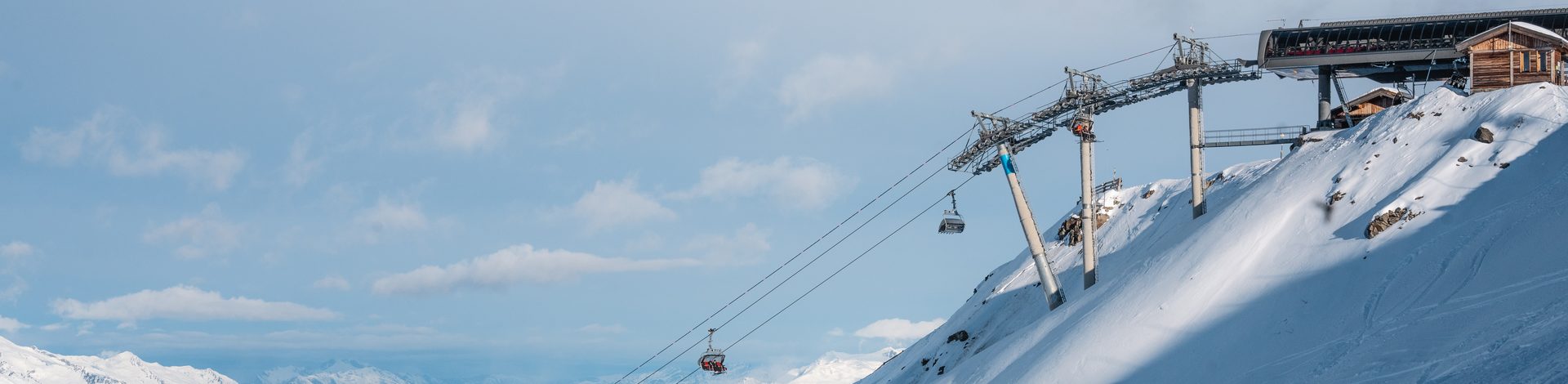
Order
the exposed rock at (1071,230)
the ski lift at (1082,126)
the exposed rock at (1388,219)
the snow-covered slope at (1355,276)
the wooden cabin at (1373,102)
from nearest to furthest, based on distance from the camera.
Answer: the snow-covered slope at (1355,276)
the exposed rock at (1388,219)
the ski lift at (1082,126)
the wooden cabin at (1373,102)
the exposed rock at (1071,230)

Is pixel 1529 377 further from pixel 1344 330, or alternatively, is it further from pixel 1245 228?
pixel 1245 228

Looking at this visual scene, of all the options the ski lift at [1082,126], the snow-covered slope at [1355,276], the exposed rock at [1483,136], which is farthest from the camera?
the ski lift at [1082,126]

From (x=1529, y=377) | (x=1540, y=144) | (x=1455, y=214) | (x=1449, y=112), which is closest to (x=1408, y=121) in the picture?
(x=1449, y=112)

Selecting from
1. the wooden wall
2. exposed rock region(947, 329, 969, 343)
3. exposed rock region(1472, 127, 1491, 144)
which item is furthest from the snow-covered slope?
the wooden wall

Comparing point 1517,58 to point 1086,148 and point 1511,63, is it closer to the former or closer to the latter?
point 1511,63

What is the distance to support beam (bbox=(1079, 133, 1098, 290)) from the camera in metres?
62.1

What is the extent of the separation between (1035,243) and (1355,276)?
17.3 metres

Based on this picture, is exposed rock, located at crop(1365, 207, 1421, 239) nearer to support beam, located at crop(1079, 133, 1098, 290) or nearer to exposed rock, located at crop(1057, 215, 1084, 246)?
support beam, located at crop(1079, 133, 1098, 290)

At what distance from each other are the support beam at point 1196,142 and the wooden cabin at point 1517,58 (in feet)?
41.9

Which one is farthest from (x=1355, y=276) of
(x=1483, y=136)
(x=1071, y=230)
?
Answer: (x=1071, y=230)

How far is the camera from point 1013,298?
7662cm

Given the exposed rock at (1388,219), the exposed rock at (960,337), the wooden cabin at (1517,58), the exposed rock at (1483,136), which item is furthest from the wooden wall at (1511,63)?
the exposed rock at (960,337)

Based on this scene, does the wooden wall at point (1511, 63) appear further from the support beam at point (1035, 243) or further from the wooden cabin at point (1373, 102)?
the support beam at point (1035, 243)

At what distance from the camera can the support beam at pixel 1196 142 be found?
6556 cm
